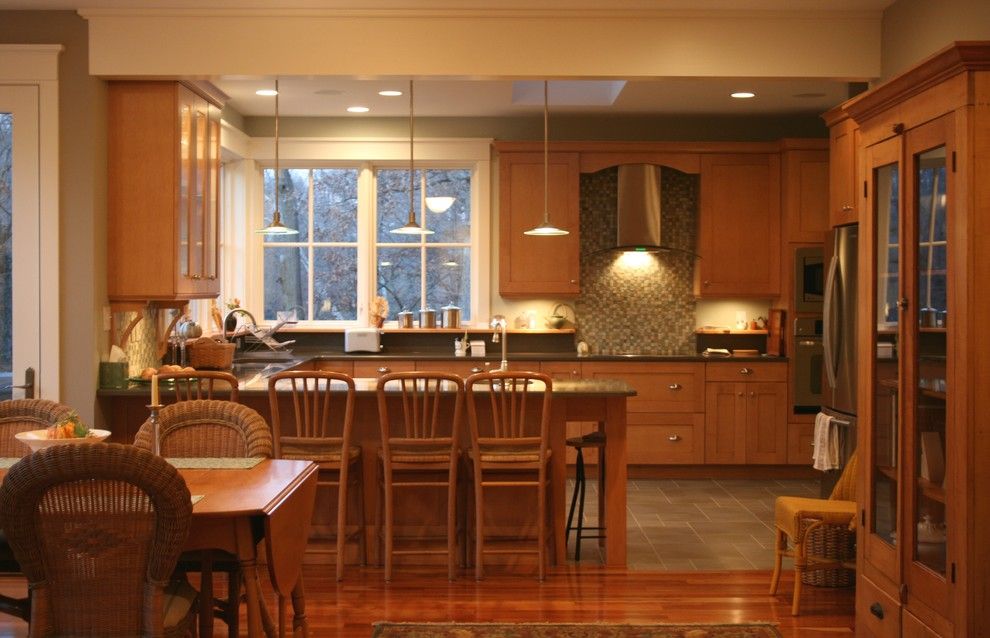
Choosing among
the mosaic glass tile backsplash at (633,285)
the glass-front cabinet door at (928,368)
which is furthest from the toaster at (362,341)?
the glass-front cabinet door at (928,368)

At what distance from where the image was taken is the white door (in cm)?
521

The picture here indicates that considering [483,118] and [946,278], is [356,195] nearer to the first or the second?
[483,118]

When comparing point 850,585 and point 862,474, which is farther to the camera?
point 850,585

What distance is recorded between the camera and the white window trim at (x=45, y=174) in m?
5.20

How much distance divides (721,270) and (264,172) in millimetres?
3640

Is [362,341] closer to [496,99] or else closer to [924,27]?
[496,99]

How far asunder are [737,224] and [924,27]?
3.62 meters

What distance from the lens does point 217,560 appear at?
3.44 metres

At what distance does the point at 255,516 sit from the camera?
2977 millimetres

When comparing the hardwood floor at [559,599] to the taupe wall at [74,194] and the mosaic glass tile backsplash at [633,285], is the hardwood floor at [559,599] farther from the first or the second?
the mosaic glass tile backsplash at [633,285]

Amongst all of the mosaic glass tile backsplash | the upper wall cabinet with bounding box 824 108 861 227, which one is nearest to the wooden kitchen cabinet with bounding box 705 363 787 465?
the mosaic glass tile backsplash

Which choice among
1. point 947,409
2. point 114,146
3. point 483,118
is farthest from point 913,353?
point 483,118

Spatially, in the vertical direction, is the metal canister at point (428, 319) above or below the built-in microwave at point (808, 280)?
below

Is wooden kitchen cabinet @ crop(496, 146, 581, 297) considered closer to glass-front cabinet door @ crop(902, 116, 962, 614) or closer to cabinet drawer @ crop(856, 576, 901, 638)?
cabinet drawer @ crop(856, 576, 901, 638)
